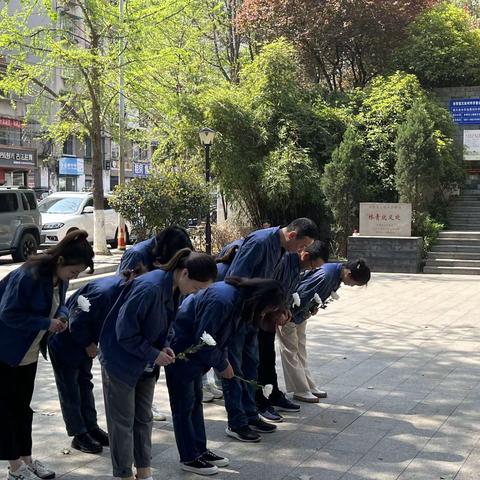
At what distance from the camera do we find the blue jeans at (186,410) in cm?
394

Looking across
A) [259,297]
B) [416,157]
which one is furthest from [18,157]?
[259,297]

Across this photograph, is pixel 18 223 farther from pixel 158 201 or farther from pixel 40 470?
pixel 40 470

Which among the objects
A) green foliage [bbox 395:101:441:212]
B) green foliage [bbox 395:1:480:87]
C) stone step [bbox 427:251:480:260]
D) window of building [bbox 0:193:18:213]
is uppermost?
green foliage [bbox 395:1:480:87]

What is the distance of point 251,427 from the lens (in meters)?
4.75

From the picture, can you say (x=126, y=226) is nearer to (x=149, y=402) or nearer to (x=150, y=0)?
(x=150, y=0)

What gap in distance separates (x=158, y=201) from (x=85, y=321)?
10876 millimetres

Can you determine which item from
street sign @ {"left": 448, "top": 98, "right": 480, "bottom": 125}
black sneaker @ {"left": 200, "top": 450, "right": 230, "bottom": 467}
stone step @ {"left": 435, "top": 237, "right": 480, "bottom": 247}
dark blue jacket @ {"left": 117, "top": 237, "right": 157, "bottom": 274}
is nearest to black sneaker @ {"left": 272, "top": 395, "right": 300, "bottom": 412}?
black sneaker @ {"left": 200, "top": 450, "right": 230, "bottom": 467}

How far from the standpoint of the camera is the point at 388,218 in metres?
15.6

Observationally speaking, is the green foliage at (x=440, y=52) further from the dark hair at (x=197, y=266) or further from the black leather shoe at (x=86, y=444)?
the dark hair at (x=197, y=266)

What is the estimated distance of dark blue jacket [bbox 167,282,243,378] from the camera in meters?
3.89

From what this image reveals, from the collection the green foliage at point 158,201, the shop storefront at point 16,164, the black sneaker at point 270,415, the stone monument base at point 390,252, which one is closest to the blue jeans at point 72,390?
the black sneaker at point 270,415

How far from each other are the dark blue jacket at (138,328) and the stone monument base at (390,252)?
12264 millimetres

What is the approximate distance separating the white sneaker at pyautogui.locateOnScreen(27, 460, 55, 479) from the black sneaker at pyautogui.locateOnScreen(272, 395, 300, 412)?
194cm

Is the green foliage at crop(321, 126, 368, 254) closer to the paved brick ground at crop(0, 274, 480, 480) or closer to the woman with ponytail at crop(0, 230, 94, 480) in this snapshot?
the paved brick ground at crop(0, 274, 480, 480)
